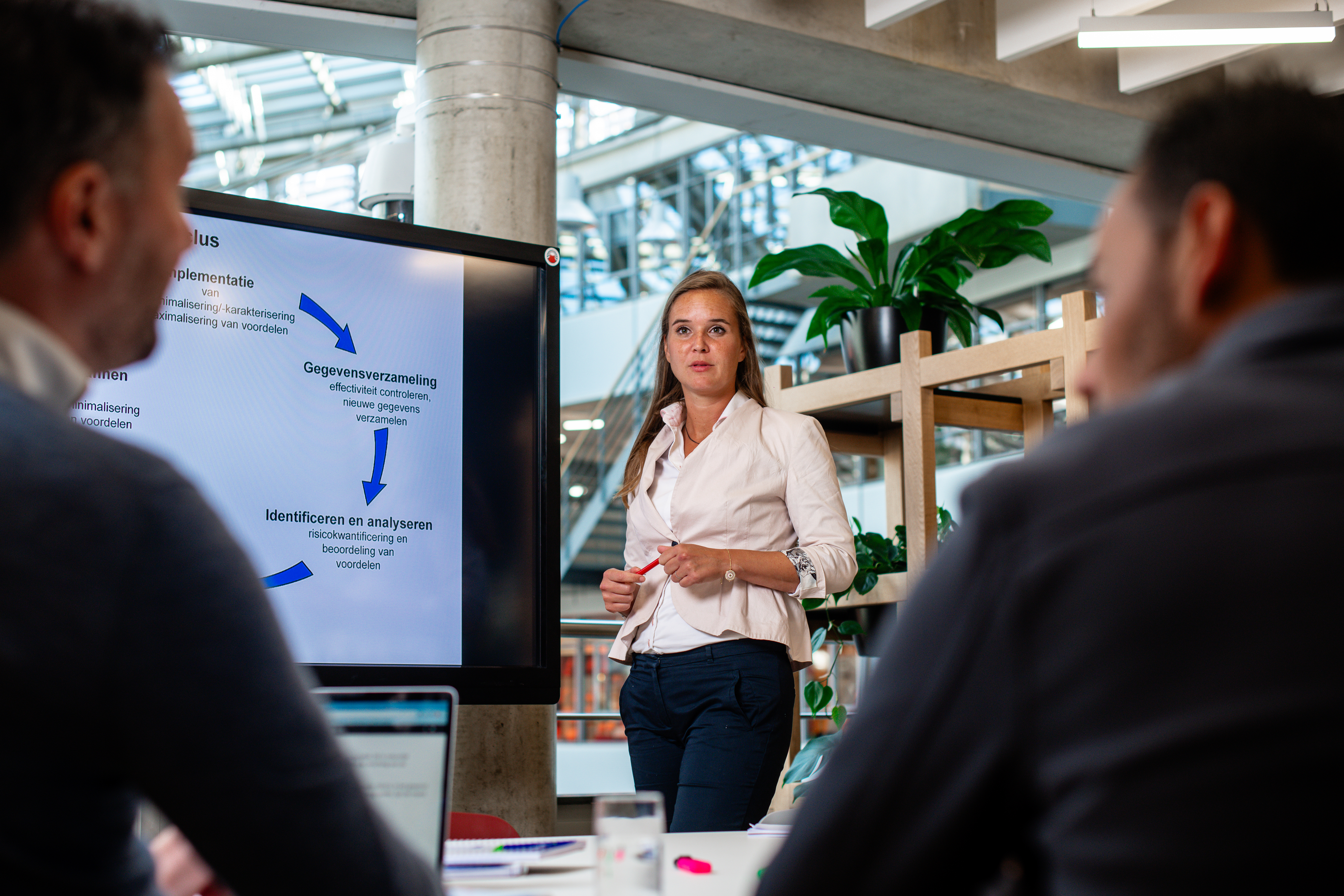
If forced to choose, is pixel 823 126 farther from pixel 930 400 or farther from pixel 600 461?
pixel 600 461

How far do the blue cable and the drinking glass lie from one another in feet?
9.51

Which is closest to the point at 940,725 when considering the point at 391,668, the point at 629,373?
the point at 391,668

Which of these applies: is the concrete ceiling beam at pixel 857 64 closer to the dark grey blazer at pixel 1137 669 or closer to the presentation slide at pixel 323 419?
the presentation slide at pixel 323 419

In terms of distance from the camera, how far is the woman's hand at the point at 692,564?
2.36m

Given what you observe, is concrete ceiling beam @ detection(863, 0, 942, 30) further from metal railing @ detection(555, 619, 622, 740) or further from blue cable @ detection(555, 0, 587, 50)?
metal railing @ detection(555, 619, 622, 740)

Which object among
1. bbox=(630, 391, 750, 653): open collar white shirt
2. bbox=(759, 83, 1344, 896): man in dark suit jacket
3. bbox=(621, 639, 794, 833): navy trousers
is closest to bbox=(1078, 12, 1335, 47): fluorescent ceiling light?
bbox=(630, 391, 750, 653): open collar white shirt

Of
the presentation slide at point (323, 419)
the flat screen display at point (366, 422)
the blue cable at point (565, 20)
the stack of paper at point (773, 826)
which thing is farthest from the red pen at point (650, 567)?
the blue cable at point (565, 20)

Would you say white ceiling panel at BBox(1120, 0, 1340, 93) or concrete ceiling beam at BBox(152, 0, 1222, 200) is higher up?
white ceiling panel at BBox(1120, 0, 1340, 93)

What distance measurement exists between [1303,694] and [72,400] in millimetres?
692

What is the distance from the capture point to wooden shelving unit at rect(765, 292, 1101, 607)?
11.0ft

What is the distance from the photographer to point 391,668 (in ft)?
6.95

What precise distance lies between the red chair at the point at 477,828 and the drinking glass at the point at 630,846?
70 centimetres

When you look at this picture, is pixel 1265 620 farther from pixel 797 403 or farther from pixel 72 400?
pixel 797 403

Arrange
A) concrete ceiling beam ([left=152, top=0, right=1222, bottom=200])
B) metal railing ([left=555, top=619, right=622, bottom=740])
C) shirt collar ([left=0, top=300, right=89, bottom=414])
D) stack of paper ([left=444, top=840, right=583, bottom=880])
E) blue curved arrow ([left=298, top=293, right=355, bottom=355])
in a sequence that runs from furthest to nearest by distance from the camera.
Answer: concrete ceiling beam ([left=152, top=0, right=1222, bottom=200]), metal railing ([left=555, top=619, right=622, bottom=740]), blue curved arrow ([left=298, top=293, right=355, bottom=355]), stack of paper ([left=444, top=840, right=583, bottom=880]), shirt collar ([left=0, top=300, right=89, bottom=414])
